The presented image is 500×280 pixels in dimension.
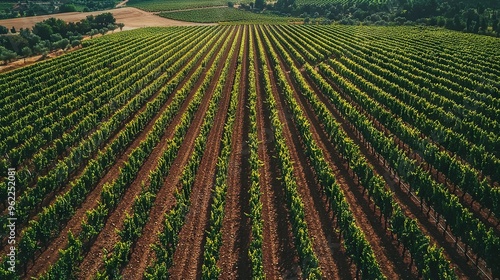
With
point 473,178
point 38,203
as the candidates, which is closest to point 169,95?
point 38,203

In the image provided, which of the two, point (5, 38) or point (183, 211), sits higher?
point (5, 38)

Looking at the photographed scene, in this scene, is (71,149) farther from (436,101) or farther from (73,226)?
(436,101)

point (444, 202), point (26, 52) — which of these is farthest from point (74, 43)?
point (444, 202)

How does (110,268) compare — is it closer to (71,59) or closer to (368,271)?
(368,271)

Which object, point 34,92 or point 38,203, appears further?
point 34,92

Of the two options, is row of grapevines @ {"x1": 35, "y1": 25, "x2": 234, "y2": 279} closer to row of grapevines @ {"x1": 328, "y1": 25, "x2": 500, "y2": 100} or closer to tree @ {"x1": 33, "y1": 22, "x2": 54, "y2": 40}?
row of grapevines @ {"x1": 328, "y1": 25, "x2": 500, "y2": 100}

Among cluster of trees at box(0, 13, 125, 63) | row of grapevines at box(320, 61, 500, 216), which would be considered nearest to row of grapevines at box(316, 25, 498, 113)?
row of grapevines at box(320, 61, 500, 216)

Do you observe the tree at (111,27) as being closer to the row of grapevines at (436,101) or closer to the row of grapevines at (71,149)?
the row of grapevines at (71,149)
